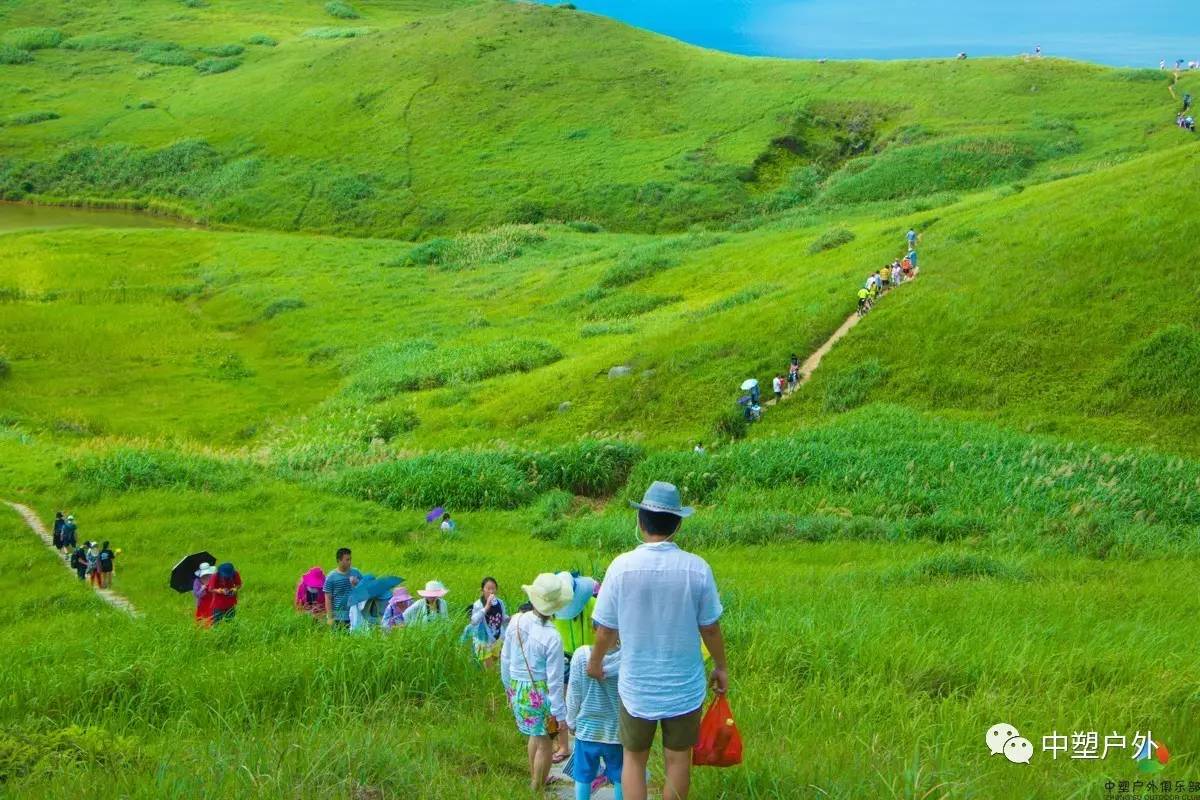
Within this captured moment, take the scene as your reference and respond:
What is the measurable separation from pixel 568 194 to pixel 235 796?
79.2 m

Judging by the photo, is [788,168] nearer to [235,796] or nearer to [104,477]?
[104,477]

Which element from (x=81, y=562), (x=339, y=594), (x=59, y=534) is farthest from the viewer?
(x=59, y=534)

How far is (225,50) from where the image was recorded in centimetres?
13525

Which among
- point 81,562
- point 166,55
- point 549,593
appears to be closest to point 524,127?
point 166,55

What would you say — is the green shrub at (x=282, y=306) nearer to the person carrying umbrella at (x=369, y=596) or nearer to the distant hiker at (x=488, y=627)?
the person carrying umbrella at (x=369, y=596)

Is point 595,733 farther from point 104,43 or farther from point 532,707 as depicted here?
point 104,43

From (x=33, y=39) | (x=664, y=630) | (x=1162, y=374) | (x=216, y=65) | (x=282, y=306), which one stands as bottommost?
(x=1162, y=374)

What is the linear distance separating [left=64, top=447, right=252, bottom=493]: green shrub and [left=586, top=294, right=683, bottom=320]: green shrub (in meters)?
22.5

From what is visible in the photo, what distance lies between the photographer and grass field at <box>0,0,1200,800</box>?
29.6 ft

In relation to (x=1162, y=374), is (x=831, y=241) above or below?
above

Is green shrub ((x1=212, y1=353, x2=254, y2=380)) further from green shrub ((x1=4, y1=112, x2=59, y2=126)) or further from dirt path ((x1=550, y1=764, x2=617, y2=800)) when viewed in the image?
green shrub ((x1=4, y1=112, x2=59, y2=126))

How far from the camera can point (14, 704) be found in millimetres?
10203

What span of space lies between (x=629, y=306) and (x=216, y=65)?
103385 millimetres

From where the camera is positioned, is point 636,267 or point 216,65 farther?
point 216,65
